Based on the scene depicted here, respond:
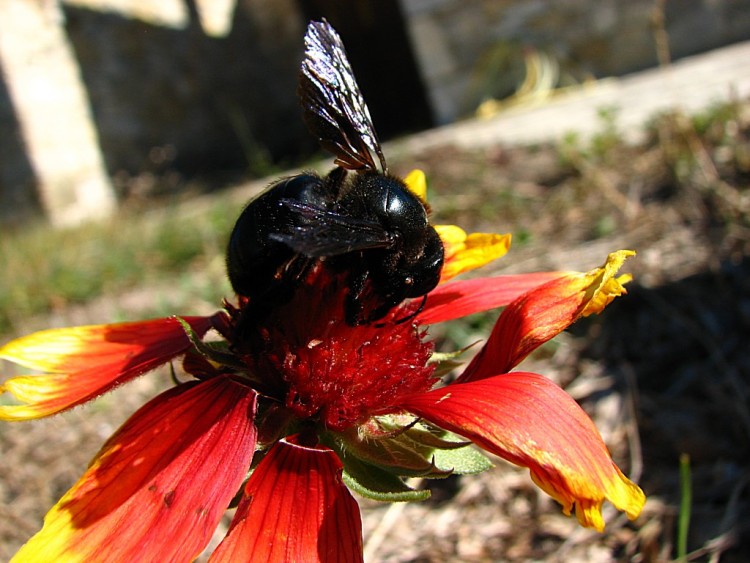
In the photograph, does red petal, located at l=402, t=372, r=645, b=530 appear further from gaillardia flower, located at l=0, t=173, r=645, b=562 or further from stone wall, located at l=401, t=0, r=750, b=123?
stone wall, located at l=401, t=0, r=750, b=123

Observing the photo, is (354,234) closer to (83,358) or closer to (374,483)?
(374,483)

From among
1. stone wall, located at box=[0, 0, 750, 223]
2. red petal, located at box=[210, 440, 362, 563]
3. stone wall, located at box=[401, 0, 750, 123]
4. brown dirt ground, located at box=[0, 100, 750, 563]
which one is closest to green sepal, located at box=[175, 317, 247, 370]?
red petal, located at box=[210, 440, 362, 563]

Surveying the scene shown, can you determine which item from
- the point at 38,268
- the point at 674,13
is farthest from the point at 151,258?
the point at 674,13

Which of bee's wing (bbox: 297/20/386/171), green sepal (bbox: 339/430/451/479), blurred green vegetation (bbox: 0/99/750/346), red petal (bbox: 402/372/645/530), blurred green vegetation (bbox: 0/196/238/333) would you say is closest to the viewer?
red petal (bbox: 402/372/645/530)

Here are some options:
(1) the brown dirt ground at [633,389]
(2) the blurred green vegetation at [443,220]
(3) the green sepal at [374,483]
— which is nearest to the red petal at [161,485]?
(3) the green sepal at [374,483]

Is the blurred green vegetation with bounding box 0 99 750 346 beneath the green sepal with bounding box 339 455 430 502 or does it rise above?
beneath

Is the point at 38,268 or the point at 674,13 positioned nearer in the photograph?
the point at 38,268

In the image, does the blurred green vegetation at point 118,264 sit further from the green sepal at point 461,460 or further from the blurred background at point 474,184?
the green sepal at point 461,460

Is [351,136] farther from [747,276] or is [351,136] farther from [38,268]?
[38,268]

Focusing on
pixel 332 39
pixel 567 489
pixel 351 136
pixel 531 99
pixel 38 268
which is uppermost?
pixel 332 39
